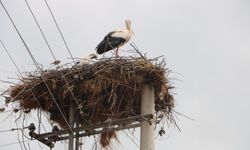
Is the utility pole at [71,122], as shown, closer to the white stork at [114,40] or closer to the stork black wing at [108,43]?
the white stork at [114,40]

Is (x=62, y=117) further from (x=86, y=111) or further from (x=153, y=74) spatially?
(x=153, y=74)

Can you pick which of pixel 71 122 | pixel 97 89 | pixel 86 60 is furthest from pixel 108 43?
pixel 71 122

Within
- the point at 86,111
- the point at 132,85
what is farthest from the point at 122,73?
the point at 86,111

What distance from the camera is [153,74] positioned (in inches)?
340

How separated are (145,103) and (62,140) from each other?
4.12ft

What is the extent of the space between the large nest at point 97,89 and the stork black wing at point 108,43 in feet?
5.04

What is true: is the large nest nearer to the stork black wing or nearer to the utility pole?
the utility pole

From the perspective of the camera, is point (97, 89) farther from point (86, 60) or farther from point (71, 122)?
point (86, 60)

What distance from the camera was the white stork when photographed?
420 inches

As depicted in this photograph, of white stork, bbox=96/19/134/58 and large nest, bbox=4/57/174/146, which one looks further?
white stork, bbox=96/19/134/58

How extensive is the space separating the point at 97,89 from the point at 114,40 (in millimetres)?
2212

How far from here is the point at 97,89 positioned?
8719 mm

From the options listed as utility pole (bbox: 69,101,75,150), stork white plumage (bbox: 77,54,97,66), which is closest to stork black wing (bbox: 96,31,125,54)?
stork white plumage (bbox: 77,54,97,66)

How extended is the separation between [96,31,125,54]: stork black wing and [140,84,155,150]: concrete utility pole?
86.0 inches
